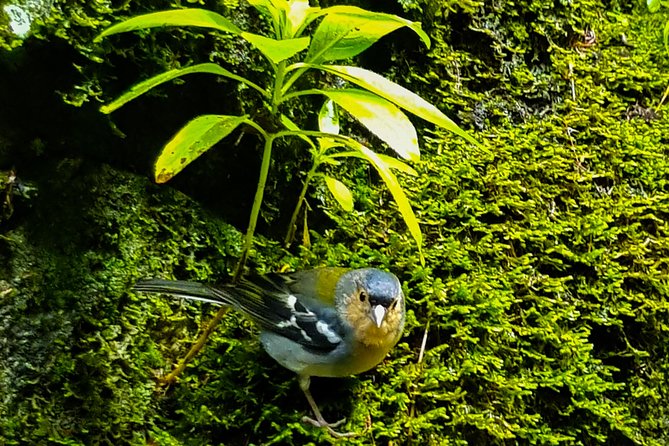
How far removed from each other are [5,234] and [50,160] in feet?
0.81

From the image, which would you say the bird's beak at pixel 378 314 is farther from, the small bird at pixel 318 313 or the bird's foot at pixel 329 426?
the bird's foot at pixel 329 426

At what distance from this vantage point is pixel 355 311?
1.86 meters

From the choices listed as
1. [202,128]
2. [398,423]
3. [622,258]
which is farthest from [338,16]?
[622,258]

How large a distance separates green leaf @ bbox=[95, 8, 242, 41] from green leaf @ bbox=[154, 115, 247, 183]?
222mm

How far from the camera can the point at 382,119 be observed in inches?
66.6

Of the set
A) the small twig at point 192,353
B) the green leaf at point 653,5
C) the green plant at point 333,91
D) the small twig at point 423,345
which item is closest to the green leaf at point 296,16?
the green plant at point 333,91

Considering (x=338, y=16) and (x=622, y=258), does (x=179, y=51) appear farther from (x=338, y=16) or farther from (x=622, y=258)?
(x=622, y=258)

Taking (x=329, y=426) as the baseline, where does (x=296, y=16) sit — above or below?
above

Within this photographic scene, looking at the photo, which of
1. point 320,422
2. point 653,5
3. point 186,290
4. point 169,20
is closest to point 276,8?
point 169,20

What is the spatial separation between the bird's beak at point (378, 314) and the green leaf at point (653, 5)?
2.09m

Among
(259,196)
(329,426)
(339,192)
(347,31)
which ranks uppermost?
(347,31)

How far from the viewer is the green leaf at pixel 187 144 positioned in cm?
162

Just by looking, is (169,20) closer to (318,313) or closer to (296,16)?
(296,16)

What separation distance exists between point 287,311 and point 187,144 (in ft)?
1.79
